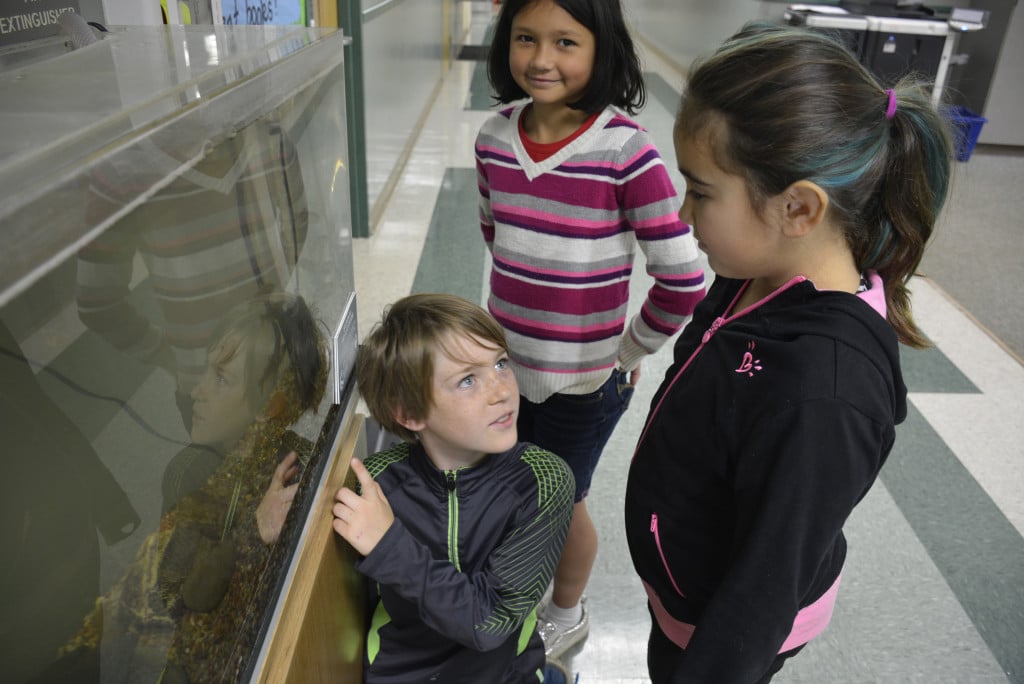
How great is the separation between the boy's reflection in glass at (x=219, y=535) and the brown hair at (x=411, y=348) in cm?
14

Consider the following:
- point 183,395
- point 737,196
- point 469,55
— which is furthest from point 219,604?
point 469,55

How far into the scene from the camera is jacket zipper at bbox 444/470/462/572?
0.92 m

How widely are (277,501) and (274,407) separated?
9cm

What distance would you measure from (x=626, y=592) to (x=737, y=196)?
109 cm

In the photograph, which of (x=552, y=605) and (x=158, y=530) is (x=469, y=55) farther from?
(x=158, y=530)

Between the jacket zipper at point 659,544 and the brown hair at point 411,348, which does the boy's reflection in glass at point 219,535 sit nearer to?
the brown hair at point 411,348

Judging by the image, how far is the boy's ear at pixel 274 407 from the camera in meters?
0.73

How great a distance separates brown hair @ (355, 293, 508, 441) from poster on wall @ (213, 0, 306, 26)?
852 millimetres

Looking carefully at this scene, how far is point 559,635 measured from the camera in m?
1.44

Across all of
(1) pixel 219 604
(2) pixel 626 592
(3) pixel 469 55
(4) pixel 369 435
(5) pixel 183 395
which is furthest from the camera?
(3) pixel 469 55

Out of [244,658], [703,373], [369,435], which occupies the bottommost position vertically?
[369,435]

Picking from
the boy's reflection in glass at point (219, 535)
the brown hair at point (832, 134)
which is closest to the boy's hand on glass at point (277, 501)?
the boy's reflection in glass at point (219, 535)

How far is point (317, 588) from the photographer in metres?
0.75

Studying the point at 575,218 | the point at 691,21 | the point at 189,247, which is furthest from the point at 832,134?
the point at 691,21
